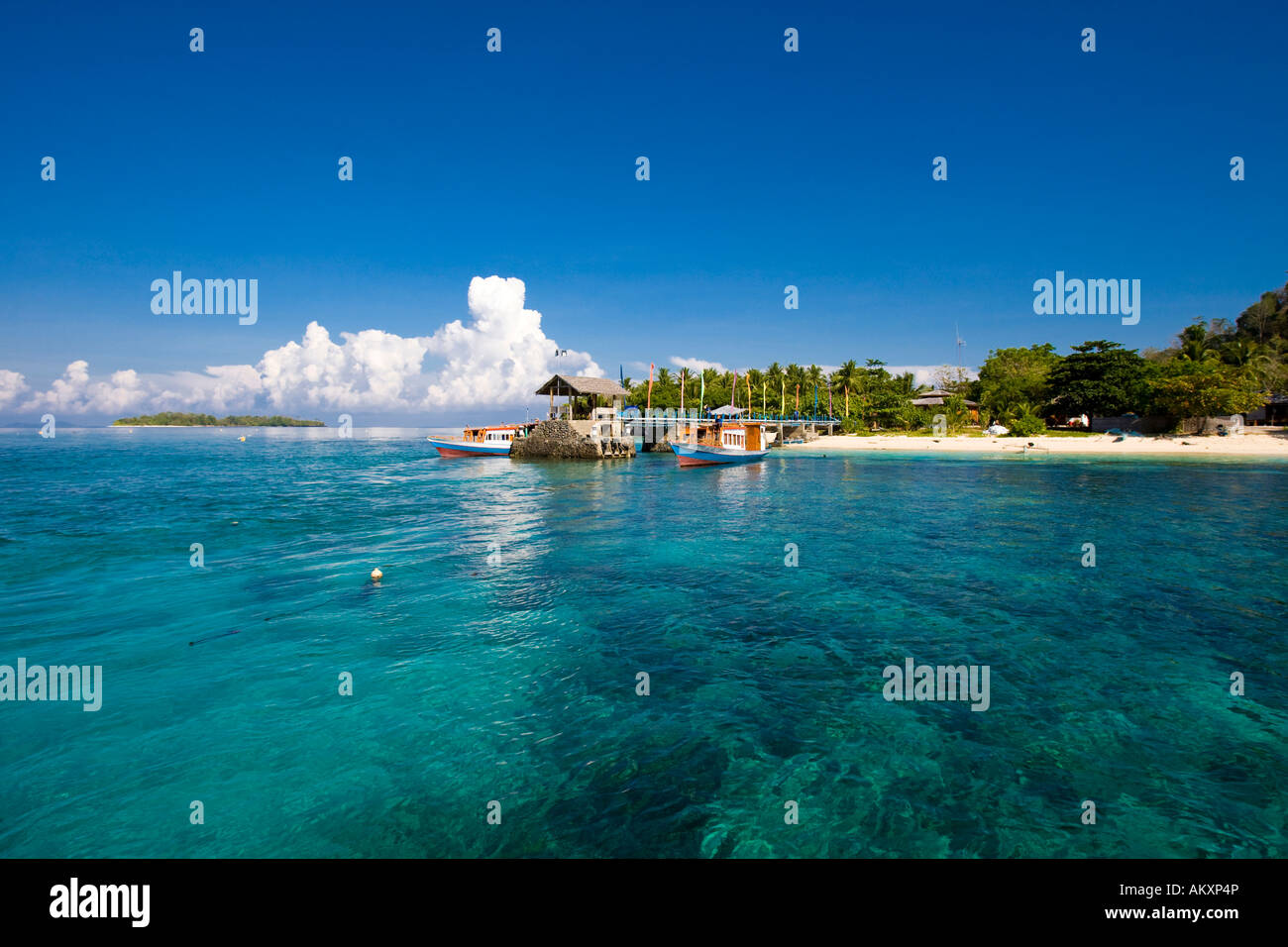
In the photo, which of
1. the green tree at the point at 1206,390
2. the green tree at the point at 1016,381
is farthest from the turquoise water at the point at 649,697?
the green tree at the point at 1016,381

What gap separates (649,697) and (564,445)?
190 ft

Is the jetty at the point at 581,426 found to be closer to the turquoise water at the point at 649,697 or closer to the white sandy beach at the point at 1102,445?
the white sandy beach at the point at 1102,445

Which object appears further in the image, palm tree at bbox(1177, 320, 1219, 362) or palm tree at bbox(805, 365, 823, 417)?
palm tree at bbox(805, 365, 823, 417)

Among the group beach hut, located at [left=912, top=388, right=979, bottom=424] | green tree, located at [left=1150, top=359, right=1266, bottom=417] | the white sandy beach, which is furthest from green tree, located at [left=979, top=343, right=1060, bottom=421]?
green tree, located at [left=1150, top=359, right=1266, bottom=417]

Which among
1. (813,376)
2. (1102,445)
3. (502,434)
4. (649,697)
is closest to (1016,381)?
(1102,445)

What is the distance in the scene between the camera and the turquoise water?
6152mm

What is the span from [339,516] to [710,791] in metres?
27.0

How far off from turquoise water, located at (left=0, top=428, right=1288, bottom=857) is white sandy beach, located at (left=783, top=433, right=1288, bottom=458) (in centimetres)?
5012

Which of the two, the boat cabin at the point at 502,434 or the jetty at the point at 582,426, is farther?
the boat cabin at the point at 502,434

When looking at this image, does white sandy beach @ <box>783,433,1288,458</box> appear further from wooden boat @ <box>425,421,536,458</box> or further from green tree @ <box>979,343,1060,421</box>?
wooden boat @ <box>425,421,536,458</box>

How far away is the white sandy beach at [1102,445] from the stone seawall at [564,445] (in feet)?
102

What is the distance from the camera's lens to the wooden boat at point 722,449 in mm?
57125

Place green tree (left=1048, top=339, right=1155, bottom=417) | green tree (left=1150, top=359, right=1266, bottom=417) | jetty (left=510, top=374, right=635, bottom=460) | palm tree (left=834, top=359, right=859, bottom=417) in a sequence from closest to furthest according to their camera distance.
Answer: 1. green tree (left=1150, top=359, right=1266, bottom=417)
2. jetty (left=510, top=374, right=635, bottom=460)
3. green tree (left=1048, top=339, right=1155, bottom=417)
4. palm tree (left=834, top=359, right=859, bottom=417)
